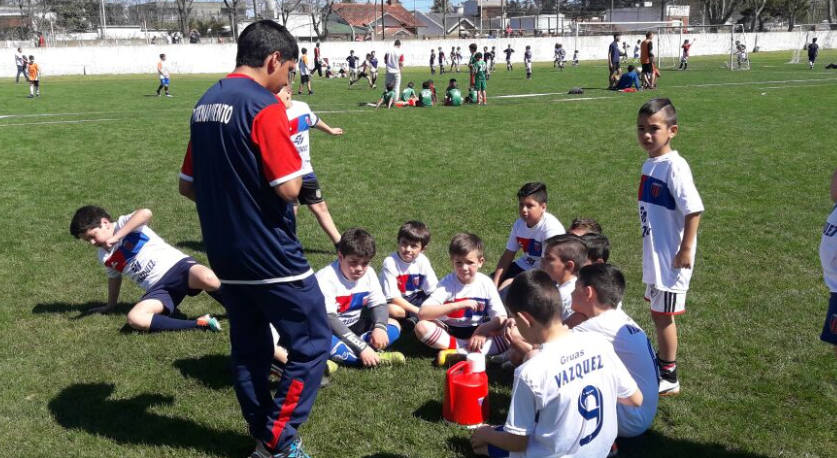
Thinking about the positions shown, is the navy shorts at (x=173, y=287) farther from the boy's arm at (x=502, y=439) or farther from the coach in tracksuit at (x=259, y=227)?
the boy's arm at (x=502, y=439)

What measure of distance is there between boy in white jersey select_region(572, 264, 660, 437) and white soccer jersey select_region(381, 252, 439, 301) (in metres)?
2.20

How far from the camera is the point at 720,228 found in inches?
338

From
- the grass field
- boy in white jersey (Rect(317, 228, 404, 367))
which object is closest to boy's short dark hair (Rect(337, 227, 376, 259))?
boy in white jersey (Rect(317, 228, 404, 367))

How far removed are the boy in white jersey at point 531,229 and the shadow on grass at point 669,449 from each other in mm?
2050

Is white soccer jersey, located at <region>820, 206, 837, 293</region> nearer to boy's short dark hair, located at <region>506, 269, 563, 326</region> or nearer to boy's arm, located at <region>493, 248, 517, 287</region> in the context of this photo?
boy's short dark hair, located at <region>506, 269, 563, 326</region>

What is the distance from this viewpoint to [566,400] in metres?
3.08

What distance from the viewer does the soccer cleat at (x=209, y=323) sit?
232 inches

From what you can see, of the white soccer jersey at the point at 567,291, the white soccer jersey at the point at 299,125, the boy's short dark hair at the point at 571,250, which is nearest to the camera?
the boy's short dark hair at the point at 571,250

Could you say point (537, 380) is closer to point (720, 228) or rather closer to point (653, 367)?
point (653, 367)

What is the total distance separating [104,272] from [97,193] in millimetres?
4053

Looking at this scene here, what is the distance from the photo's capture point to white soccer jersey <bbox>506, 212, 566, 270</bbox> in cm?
604

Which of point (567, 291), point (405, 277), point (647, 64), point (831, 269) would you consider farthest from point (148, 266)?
point (647, 64)

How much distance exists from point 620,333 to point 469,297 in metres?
1.75

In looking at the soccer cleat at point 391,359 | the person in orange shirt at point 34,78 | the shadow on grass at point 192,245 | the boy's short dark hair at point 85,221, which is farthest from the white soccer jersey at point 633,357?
the person in orange shirt at point 34,78
